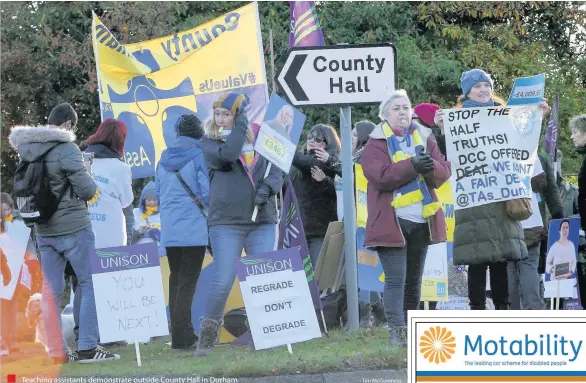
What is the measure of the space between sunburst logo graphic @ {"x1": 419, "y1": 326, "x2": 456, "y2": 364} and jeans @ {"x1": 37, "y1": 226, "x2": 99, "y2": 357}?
2945mm

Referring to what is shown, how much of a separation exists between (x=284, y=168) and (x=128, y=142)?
3737 mm

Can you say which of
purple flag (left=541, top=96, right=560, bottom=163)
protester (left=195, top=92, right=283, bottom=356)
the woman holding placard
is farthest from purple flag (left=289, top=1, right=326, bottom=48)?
the woman holding placard

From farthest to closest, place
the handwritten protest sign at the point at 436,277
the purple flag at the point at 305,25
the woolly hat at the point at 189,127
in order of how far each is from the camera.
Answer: the handwritten protest sign at the point at 436,277
the purple flag at the point at 305,25
the woolly hat at the point at 189,127

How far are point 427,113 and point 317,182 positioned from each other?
1393 mm

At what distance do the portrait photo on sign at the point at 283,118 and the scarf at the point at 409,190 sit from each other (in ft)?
2.43

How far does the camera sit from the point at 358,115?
10.8 metres

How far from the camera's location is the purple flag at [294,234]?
9570 mm

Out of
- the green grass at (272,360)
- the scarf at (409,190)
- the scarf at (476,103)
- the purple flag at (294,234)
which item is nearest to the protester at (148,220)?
the purple flag at (294,234)

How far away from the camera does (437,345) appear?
6.64 metres

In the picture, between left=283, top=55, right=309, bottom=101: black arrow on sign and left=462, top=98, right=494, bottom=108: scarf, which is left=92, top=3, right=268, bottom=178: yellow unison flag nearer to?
left=283, top=55, right=309, bottom=101: black arrow on sign

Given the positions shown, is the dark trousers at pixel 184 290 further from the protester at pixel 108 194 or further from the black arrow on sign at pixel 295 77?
the black arrow on sign at pixel 295 77

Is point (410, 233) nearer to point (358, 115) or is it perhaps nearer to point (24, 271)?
point (358, 115)

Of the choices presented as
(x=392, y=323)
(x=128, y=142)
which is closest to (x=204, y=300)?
(x=392, y=323)

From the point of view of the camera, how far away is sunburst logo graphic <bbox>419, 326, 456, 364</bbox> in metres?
6.62
